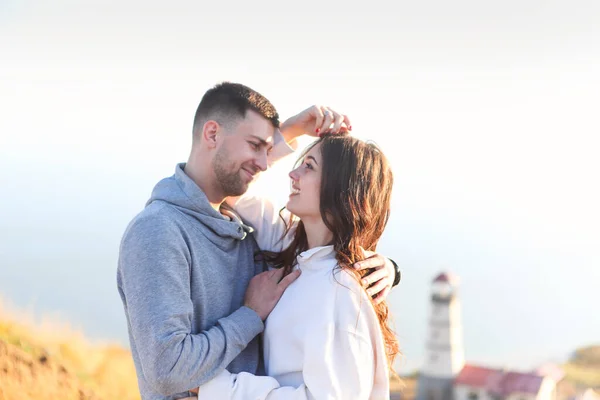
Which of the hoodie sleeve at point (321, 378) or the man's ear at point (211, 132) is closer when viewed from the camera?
the hoodie sleeve at point (321, 378)

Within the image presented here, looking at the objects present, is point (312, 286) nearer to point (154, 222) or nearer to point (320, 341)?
point (320, 341)

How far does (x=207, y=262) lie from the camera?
9.79ft

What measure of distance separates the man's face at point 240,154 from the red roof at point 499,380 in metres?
22.8

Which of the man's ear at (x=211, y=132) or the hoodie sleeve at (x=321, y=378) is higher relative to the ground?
the man's ear at (x=211, y=132)

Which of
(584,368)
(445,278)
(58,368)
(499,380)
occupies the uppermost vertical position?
(58,368)

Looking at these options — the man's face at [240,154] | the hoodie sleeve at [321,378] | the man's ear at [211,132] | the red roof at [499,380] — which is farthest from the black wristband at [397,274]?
the red roof at [499,380]

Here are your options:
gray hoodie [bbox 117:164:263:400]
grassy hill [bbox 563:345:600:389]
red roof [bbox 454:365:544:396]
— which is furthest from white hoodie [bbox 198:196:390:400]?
grassy hill [bbox 563:345:600:389]

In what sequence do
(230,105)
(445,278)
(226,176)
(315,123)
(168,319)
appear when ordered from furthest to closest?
(445,278)
(315,123)
(230,105)
(226,176)
(168,319)

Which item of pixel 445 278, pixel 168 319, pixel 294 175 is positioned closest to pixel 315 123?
pixel 294 175

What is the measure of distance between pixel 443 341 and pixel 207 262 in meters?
22.6

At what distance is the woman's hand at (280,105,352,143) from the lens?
3.27m

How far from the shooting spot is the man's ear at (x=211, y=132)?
3.25 m

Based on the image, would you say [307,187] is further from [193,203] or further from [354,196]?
[193,203]

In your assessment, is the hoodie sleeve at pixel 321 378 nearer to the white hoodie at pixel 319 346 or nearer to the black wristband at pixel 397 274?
the white hoodie at pixel 319 346
